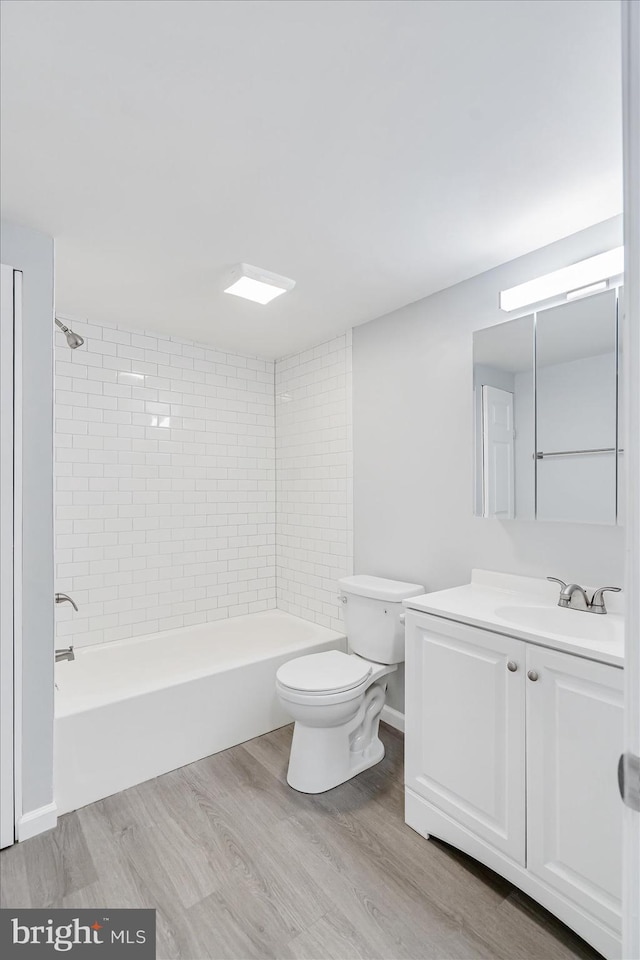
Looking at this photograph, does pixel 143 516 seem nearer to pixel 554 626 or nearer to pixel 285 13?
pixel 554 626

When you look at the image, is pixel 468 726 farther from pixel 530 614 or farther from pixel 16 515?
pixel 16 515

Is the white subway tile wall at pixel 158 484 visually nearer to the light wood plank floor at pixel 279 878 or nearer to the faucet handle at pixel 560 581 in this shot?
the light wood plank floor at pixel 279 878

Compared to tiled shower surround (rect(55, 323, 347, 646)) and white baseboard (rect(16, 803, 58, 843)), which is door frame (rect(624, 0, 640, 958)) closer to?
white baseboard (rect(16, 803, 58, 843))

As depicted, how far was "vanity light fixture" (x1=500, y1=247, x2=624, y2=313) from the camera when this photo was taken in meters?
1.80

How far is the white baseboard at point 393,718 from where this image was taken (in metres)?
2.77

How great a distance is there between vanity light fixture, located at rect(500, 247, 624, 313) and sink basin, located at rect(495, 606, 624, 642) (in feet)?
4.00

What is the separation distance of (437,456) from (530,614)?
0.93m

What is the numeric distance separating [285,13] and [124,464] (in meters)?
2.53

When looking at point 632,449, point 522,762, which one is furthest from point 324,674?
point 632,449

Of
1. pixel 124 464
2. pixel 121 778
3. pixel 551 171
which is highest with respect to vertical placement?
pixel 551 171

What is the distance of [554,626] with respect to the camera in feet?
6.17

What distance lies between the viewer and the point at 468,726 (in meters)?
1.75

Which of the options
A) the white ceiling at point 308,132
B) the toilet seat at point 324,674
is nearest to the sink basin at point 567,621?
the toilet seat at point 324,674

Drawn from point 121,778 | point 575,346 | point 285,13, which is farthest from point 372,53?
point 121,778
